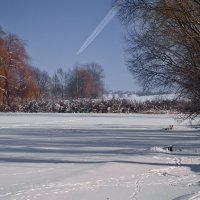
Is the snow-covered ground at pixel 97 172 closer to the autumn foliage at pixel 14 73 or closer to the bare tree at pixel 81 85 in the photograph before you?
the autumn foliage at pixel 14 73

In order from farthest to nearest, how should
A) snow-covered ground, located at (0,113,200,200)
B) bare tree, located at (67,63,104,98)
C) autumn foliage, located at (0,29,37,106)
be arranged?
bare tree, located at (67,63,104,98), autumn foliage, located at (0,29,37,106), snow-covered ground, located at (0,113,200,200)

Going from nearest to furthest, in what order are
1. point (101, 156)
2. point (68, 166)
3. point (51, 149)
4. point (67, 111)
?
point (68, 166) < point (101, 156) < point (51, 149) < point (67, 111)

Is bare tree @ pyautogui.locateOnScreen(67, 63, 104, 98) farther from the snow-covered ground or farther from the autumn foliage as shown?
the snow-covered ground

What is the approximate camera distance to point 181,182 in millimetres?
11594

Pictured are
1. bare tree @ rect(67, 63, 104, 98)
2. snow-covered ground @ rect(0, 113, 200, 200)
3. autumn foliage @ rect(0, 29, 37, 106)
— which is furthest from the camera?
bare tree @ rect(67, 63, 104, 98)

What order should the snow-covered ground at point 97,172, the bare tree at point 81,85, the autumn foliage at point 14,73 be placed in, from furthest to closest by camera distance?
the bare tree at point 81,85 < the autumn foliage at point 14,73 < the snow-covered ground at point 97,172

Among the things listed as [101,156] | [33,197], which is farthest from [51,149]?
[33,197]

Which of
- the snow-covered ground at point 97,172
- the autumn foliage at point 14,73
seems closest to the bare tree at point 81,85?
the autumn foliage at point 14,73

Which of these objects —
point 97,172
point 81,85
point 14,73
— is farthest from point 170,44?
point 81,85

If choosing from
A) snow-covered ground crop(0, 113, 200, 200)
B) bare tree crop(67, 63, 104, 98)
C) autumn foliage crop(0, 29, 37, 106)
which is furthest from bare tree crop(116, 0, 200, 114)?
bare tree crop(67, 63, 104, 98)

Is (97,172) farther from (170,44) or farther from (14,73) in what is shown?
(14,73)

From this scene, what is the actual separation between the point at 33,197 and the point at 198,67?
Answer: 6210mm

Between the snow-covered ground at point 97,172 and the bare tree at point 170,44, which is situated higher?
the bare tree at point 170,44

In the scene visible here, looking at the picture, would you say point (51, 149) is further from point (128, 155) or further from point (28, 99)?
point (28, 99)
